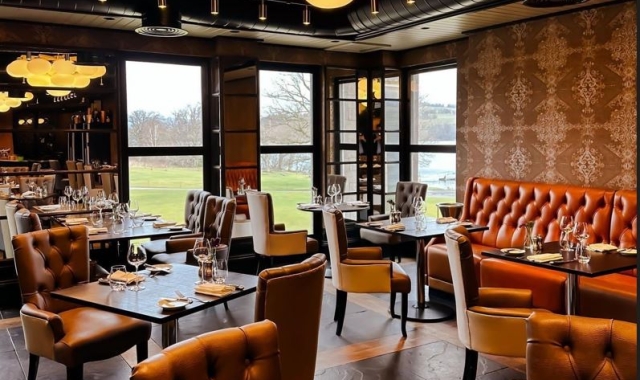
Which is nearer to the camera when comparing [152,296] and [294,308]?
[294,308]

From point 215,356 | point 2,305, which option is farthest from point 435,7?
point 2,305

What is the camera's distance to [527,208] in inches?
234

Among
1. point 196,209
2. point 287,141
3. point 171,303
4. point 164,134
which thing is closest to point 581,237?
point 171,303

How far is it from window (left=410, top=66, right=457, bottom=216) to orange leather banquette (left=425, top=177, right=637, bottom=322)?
1.22 metres

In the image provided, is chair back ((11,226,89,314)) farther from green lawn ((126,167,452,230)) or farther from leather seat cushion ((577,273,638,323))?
leather seat cushion ((577,273,638,323))

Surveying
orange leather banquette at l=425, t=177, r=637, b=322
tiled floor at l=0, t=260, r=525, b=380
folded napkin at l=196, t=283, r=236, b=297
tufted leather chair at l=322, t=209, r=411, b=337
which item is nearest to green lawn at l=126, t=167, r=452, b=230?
orange leather banquette at l=425, t=177, r=637, b=322

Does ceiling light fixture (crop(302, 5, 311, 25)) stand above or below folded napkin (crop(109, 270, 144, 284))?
above

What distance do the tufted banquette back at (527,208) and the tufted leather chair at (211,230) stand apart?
2.64m

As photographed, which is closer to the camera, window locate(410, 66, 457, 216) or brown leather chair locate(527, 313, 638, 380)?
brown leather chair locate(527, 313, 638, 380)

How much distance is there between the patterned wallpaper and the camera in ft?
17.8

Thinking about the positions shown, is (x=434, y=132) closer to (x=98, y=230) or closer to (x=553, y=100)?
(x=553, y=100)

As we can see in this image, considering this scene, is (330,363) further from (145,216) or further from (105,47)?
(105,47)

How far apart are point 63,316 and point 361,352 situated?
209 centimetres

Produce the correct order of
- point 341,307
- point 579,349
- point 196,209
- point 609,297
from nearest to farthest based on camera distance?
point 579,349
point 609,297
point 341,307
point 196,209
